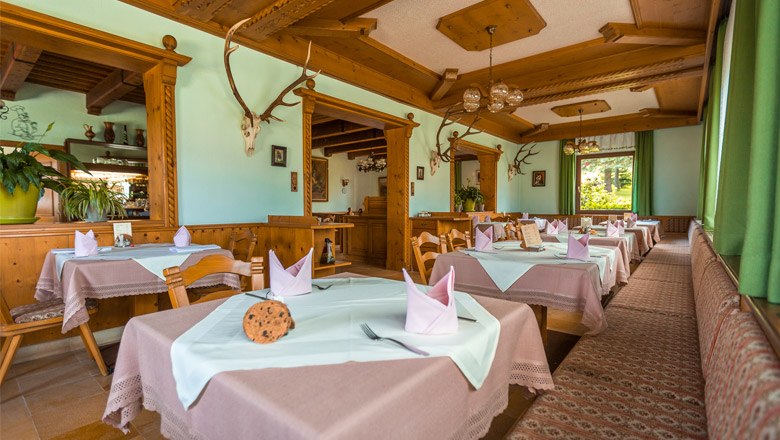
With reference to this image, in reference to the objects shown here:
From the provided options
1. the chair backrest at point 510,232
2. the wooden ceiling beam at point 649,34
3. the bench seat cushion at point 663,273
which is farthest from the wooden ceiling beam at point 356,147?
the bench seat cushion at point 663,273

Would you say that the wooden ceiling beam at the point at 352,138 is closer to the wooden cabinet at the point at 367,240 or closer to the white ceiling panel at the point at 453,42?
the wooden cabinet at the point at 367,240

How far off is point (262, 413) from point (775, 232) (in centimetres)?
138

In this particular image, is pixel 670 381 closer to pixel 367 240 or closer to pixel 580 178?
pixel 367 240

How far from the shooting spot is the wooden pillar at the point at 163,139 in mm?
3393

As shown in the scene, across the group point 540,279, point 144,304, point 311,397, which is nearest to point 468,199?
point 540,279

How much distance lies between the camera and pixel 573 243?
8.02 ft

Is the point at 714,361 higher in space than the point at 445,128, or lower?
lower

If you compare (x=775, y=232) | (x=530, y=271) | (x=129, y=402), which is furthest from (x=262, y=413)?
(x=530, y=271)

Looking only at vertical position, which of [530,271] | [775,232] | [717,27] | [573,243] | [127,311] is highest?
[717,27]

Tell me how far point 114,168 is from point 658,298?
7.54m

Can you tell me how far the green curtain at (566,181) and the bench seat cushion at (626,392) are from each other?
8.54 m

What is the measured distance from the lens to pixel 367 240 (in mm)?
7043

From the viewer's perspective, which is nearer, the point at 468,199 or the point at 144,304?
the point at 144,304

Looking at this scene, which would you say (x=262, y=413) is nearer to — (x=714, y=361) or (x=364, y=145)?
(x=714, y=361)
